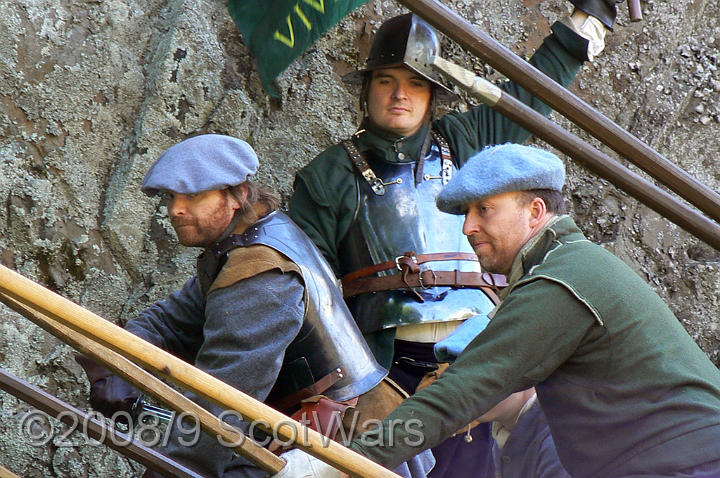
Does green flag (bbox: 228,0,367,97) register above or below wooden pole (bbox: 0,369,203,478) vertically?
above

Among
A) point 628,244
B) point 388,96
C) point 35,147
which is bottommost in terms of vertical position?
point 628,244

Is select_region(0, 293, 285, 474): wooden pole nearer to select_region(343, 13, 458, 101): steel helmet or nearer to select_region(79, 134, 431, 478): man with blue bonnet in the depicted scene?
select_region(79, 134, 431, 478): man with blue bonnet

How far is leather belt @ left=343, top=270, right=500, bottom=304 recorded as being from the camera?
379 centimetres

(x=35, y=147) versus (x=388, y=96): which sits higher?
(x=388, y=96)

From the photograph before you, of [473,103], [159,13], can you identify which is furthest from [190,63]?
[473,103]

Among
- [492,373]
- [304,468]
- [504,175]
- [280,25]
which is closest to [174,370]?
[304,468]

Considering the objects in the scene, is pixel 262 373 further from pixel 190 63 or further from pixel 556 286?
pixel 190 63

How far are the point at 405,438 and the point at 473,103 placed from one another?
270 centimetres

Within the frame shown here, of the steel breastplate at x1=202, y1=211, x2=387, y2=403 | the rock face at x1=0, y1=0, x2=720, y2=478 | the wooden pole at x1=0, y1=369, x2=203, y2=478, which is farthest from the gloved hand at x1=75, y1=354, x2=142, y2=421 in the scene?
the rock face at x1=0, y1=0, x2=720, y2=478

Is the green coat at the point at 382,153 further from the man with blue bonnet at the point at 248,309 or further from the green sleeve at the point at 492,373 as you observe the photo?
the green sleeve at the point at 492,373

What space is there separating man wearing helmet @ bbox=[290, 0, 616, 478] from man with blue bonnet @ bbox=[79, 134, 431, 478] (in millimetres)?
460

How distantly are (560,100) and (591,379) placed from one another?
1.35m

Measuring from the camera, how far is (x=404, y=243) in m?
3.87

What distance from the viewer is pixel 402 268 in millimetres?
3822
